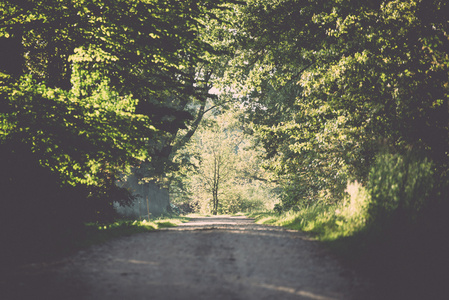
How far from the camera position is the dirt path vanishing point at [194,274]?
152 inches

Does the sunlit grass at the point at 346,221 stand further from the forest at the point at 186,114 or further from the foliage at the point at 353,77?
the foliage at the point at 353,77

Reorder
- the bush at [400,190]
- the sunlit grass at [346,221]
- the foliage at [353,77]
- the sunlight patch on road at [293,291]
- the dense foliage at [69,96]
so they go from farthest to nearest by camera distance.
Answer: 1. the foliage at [353,77]
2. the dense foliage at [69,96]
3. the sunlit grass at [346,221]
4. the bush at [400,190]
5. the sunlight patch on road at [293,291]

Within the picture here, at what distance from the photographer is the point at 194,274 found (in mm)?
4617

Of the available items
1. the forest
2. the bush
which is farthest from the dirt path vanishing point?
the bush

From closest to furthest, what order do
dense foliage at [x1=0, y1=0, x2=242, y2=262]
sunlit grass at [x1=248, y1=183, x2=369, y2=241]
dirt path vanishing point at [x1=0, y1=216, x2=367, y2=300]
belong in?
dirt path vanishing point at [x1=0, y1=216, x2=367, y2=300]
sunlit grass at [x1=248, y1=183, x2=369, y2=241]
dense foliage at [x1=0, y1=0, x2=242, y2=262]

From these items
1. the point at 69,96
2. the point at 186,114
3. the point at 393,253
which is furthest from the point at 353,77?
the point at 69,96

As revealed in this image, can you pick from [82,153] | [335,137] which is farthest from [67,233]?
[335,137]

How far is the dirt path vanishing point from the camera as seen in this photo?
387 centimetres

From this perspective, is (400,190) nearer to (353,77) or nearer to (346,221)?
(346,221)

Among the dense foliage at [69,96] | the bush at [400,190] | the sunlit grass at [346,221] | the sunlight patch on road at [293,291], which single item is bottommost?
the sunlight patch on road at [293,291]

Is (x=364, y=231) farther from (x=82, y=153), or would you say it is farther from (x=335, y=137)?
(x=82, y=153)

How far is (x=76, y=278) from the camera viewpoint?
441 centimetres

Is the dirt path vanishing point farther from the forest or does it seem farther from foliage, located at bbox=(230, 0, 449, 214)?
foliage, located at bbox=(230, 0, 449, 214)

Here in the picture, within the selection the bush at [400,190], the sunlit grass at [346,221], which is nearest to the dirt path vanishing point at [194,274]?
the sunlit grass at [346,221]
